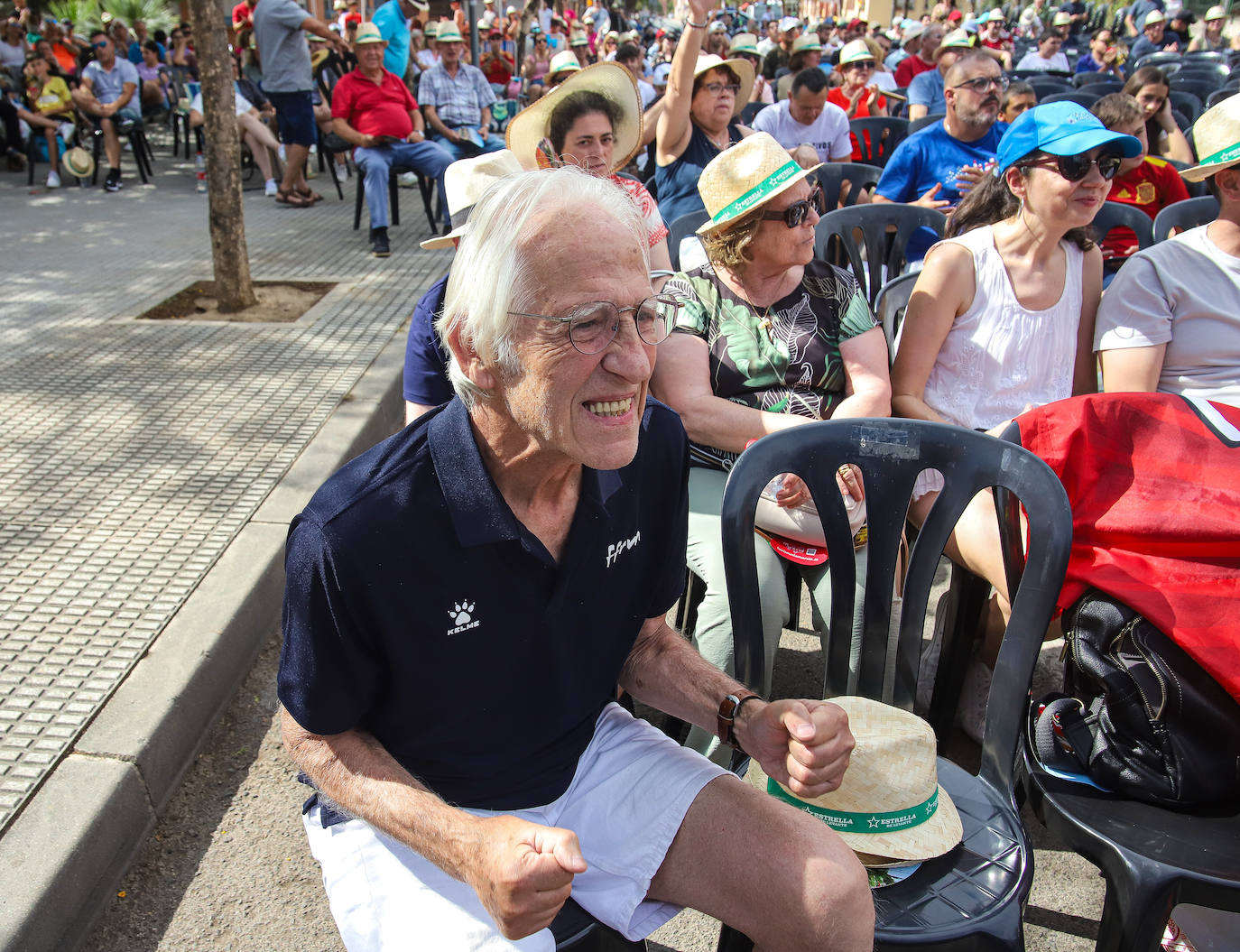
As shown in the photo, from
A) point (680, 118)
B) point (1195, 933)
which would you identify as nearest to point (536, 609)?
point (1195, 933)

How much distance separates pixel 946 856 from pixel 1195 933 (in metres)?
0.70

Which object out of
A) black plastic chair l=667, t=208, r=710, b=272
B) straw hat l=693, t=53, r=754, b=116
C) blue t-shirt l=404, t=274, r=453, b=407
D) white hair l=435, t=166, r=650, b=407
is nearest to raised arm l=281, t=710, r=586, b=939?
white hair l=435, t=166, r=650, b=407

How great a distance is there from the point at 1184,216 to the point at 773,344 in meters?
2.59

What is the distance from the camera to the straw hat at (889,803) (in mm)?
1637

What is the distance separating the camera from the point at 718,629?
2.40 metres

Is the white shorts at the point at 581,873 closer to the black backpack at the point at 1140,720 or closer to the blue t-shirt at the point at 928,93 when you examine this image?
the black backpack at the point at 1140,720

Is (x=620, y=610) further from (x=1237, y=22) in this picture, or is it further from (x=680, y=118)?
(x=1237, y=22)

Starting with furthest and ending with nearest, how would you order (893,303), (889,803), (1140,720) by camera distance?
(893,303) → (1140,720) → (889,803)

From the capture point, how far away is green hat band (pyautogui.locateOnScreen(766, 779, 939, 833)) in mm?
1642

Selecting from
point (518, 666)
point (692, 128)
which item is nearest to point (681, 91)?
point (692, 128)

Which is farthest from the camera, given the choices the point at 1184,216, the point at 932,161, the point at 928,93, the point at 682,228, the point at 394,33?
the point at 394,33

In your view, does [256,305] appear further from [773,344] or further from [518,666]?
[518,666]

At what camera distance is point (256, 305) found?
6.17 meters

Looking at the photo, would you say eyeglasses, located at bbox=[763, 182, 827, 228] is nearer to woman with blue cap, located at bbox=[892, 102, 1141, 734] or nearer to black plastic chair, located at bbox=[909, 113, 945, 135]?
woman with blue cap, located at bbox=[892, 102, 1141, 734]
